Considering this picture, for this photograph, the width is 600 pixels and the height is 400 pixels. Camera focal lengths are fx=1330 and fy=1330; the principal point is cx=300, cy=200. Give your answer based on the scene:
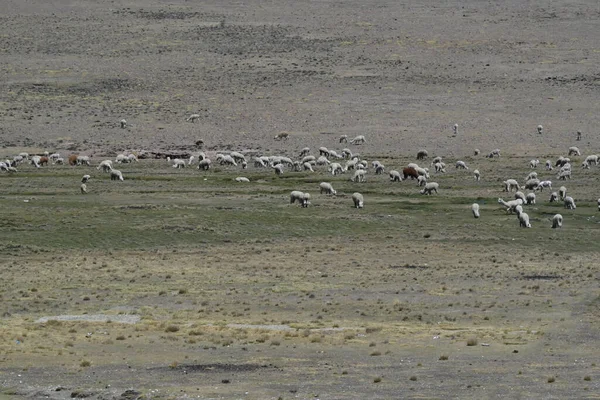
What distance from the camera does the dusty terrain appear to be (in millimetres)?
27844

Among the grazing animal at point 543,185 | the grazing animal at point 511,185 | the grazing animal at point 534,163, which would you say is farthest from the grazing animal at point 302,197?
the grazing animal at point 534,163

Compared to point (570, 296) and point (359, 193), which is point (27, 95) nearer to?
point (359, 193)

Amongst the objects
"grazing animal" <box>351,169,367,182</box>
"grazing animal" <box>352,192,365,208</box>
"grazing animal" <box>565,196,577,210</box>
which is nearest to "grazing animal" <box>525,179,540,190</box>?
"grazing animal" <box>565,196,577,210</box>

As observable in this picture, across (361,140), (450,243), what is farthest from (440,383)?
(361,140)

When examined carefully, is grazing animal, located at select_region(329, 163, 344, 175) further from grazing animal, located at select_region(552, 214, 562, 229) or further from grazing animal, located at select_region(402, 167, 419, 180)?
grazing animal, located at select_region(552, 214, 562, 229)

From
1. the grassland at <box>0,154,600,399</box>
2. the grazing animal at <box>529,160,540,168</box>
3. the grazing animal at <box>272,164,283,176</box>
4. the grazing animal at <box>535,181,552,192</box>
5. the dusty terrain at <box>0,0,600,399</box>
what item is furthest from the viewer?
the grazing animal at <box>529,160,540,168</box>

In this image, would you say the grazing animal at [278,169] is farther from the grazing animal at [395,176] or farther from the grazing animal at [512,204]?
the grazing animal at [512,204]

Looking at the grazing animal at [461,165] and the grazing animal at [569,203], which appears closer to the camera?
the grazing animal at [569,203]

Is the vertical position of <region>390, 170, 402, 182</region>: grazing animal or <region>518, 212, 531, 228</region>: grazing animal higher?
<region>518, 212, 531, 228</region>: grazing animal

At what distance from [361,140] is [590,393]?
50.2m

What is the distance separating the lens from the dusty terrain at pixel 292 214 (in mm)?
27844

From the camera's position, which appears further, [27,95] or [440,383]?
[27,95]

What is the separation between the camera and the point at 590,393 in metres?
24.4

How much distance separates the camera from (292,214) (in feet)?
163
